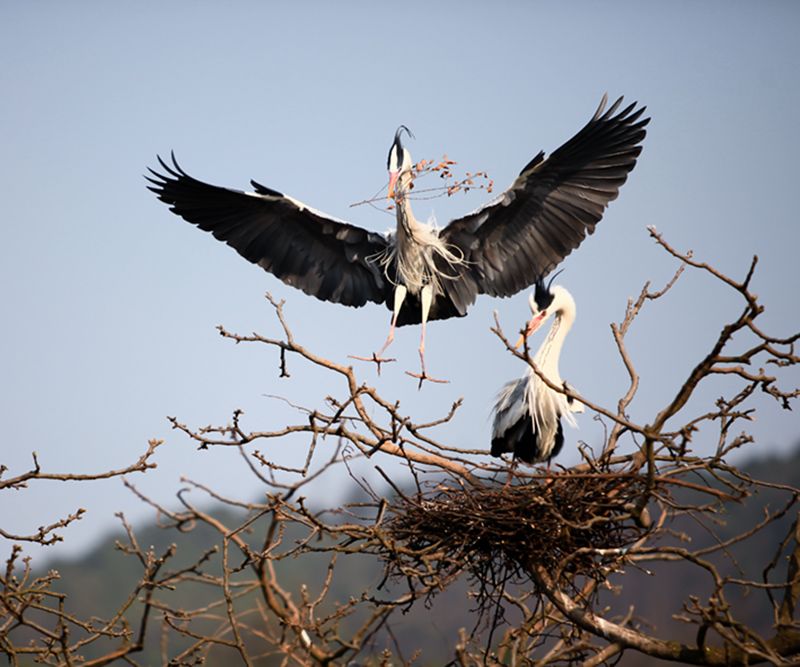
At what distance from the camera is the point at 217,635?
8.59 ft

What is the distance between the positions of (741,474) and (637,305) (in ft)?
4.43

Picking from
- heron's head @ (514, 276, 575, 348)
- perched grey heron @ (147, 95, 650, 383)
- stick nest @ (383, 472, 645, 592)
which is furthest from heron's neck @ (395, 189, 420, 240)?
stick nest @ (383, 472, 645, 592)

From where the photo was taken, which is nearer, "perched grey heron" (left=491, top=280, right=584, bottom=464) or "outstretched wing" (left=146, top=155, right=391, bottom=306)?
"perched grey heron" (left=491, top=280, right=584, bottom=464)

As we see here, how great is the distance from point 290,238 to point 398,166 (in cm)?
93

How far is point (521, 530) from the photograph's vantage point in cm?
404

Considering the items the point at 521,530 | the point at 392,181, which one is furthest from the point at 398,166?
the point at 521,530

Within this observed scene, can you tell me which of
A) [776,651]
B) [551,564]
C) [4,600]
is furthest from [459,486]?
[4,600]

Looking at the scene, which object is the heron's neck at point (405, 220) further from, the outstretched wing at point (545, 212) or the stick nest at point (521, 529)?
the stick nest at point (521, 529)

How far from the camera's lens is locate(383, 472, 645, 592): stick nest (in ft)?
13.2

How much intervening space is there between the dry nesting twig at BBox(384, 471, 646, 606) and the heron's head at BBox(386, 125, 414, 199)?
2.27 m

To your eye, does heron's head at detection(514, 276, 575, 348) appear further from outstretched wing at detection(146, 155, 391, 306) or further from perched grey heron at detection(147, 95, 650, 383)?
outstretched wing at detection(146, 155, 391, 306)

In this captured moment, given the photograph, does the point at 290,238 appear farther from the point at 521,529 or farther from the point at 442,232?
the point at 521,529

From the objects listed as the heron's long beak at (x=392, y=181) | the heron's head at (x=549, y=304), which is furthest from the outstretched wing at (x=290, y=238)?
the heron's head at (x=549, y=304)

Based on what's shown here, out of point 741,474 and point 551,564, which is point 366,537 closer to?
point 551,564
